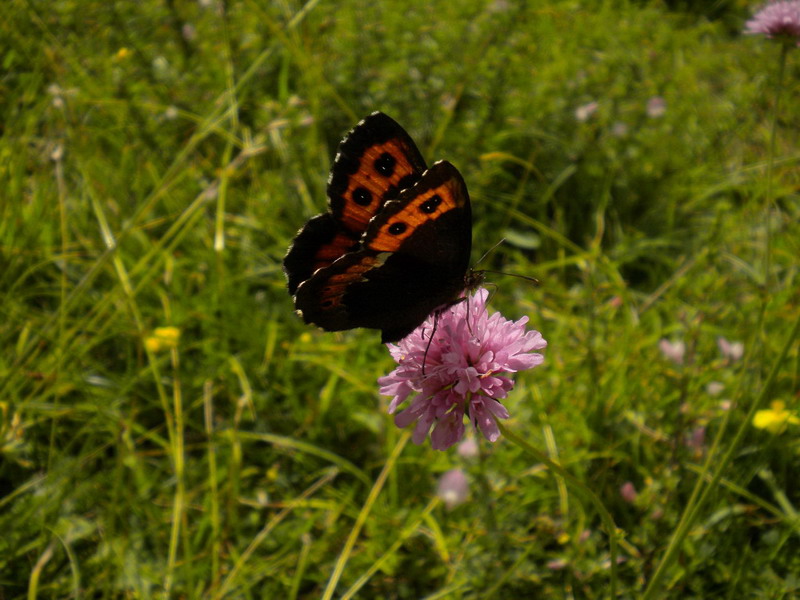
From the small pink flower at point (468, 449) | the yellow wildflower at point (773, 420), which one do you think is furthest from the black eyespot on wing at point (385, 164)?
the yellow wildflower at point (773, 420)

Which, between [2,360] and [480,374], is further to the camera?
[2,360]

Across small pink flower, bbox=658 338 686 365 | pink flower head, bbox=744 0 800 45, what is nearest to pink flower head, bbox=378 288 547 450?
small pink flower, bbox=658 338 686 365

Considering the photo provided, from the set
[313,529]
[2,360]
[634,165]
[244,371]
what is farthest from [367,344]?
[634,165]

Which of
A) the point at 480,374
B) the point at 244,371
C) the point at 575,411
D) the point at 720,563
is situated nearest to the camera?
the point at 480,374

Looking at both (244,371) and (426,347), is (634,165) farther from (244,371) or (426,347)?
(426,347)

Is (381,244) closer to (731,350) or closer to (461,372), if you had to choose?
(461,372)

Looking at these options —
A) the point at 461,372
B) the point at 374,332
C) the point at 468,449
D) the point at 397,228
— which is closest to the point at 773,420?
the point at 468,449

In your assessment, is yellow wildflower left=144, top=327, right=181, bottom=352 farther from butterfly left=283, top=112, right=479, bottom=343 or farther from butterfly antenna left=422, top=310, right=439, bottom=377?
butterfly antenna left=422, top=310, right=439, bottom=377
